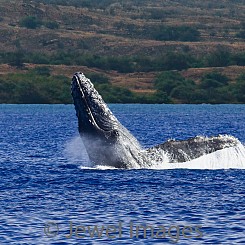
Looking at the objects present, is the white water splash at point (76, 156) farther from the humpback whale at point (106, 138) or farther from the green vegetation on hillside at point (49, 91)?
the green vegetation on hillside at point (49, 91)

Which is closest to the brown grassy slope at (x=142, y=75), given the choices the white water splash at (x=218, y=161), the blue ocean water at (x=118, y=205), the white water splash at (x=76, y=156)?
the white water splash at (x=76, y=156)

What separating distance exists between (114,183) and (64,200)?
11.9ft

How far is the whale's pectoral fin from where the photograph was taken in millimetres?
37062

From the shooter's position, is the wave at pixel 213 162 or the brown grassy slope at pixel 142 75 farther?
the brown grassy slope at pixel 142 75

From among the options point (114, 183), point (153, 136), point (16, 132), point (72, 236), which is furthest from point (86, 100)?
point (16, 132)

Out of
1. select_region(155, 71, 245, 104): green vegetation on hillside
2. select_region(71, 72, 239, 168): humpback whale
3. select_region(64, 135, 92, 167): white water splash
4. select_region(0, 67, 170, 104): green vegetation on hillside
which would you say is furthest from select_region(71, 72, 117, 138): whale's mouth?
select_region(155, 71, 245, 104): green vegetation on hillside

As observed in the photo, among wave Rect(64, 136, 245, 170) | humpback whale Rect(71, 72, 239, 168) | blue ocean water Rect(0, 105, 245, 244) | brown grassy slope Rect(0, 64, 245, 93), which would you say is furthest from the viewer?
brown grassy slope Rect(0, 64, 245, 93)

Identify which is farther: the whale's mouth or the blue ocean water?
the whale's mouth

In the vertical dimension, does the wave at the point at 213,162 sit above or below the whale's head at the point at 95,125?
below

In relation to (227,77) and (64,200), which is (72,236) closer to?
(64,200)

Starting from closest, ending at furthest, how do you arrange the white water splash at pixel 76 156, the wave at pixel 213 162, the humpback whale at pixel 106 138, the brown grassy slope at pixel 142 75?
the humpback whale at pixel 106 138, the wave at pixel 213 162, the white water splash at pixel 76 156, the brown grassy slope at pixel 142 75

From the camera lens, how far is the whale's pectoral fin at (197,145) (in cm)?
3706

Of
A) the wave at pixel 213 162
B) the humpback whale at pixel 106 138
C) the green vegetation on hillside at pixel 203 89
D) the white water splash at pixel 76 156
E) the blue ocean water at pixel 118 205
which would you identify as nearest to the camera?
the blue ocean water at pixel 118 205

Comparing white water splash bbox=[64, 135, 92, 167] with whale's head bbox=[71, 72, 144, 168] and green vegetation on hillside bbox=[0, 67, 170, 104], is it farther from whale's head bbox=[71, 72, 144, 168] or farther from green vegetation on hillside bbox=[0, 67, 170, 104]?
green vegetation on hillside bbox=[0, 67, 170, 104]
